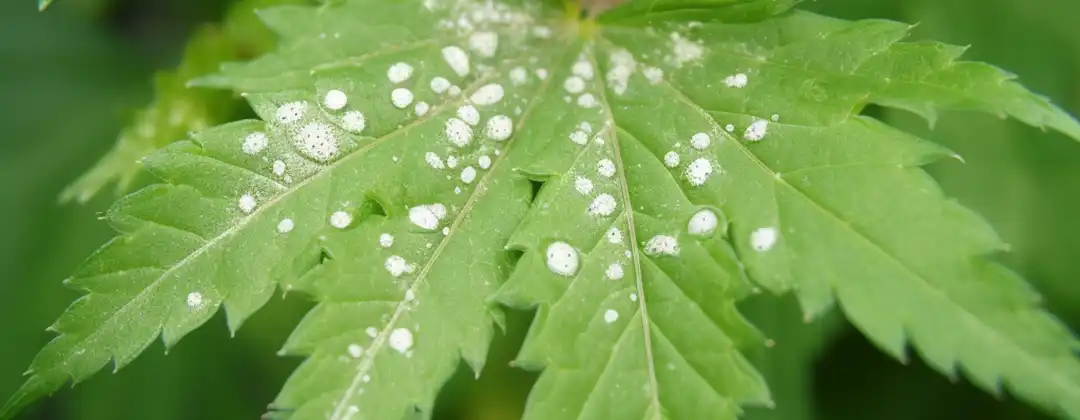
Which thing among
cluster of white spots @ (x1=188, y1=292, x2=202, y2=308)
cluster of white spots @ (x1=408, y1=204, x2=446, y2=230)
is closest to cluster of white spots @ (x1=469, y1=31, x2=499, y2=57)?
cluster of white spots @ (x1=408, y1=204, x2=446, y2=230)

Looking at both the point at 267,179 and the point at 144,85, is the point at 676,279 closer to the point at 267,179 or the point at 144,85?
the point at 267,179

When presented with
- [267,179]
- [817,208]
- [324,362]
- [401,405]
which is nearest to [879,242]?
[817,208]

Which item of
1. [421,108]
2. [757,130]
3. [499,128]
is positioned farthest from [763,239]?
[421,108]

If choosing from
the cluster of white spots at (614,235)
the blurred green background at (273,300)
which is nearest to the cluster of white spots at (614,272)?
the cluster of white spots at (614,235)

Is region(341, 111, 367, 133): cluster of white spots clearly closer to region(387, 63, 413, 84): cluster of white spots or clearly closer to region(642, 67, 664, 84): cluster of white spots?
region(387, 63, 413, 84): cluster of white spots

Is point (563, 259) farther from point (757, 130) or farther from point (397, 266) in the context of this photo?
point (757, 130)

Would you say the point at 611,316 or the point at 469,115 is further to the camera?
the point at 469,115

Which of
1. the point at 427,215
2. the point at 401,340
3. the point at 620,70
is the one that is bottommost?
the point at 401,340
